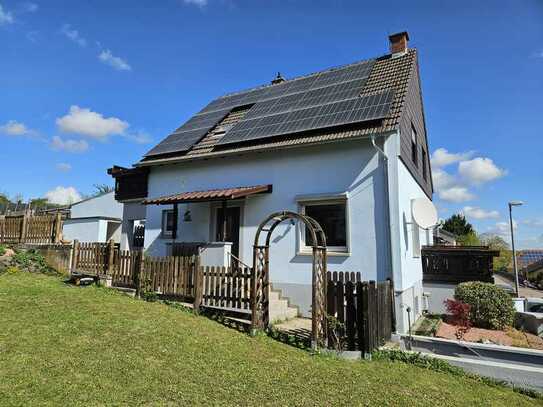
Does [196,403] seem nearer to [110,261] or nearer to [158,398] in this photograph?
[158,398]

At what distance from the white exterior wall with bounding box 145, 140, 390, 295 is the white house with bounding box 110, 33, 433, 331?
3cm

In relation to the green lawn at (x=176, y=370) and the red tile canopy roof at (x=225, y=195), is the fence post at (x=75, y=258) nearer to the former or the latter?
the red tile canopy roof at (x=225, y=195)

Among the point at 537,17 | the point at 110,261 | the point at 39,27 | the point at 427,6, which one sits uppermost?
the point at 427,6

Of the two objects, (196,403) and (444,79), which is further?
(444,79)

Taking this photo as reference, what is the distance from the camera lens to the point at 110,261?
35.1ft

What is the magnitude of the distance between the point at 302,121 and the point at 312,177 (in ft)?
6.84

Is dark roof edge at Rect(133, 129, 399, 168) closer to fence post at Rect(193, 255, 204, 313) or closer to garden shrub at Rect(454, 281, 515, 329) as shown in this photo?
fence post at Rect(193, 255, 204, 313)

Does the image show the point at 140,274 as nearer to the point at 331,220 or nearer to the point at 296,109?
the point at 331,220

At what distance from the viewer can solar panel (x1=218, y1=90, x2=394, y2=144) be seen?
972cm

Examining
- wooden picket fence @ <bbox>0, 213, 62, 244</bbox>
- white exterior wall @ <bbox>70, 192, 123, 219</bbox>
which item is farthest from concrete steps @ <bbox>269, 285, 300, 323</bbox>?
white exterior wall @ <bbox>70, 192, 123, 219</bbox>

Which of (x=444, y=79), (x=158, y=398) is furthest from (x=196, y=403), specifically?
(x=444, y=79)

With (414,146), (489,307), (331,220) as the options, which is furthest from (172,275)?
(414,146)

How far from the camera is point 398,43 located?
13344 millimetres

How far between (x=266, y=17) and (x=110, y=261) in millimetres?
9498
